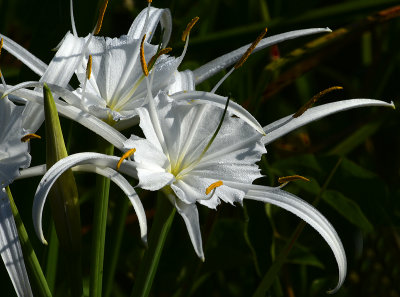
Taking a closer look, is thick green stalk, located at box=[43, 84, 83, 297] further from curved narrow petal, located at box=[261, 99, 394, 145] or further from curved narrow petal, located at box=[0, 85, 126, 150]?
curved narrow petal, located at box=[261, 99, 394, 145]

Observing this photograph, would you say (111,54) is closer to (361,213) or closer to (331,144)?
(361,213)

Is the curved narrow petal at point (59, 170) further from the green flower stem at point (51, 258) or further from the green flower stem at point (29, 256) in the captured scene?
the green flower stem at point (51, 258)

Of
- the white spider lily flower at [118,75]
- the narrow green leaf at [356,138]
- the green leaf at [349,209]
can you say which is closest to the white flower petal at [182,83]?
the white spider lily flower at [118,75]

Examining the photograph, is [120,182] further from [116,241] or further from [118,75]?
[116,241]

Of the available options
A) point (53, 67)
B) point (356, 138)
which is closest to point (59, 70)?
point (53, 67)

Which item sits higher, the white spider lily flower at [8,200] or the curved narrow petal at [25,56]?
the curved narrow petal at [25,56]

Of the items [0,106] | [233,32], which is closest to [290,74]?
[233,32]
